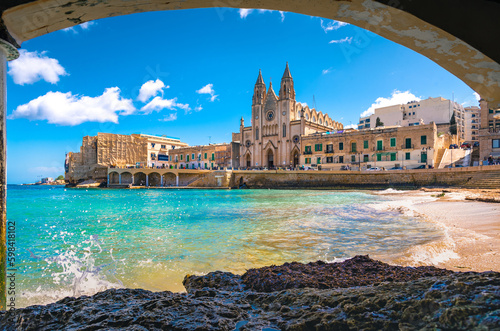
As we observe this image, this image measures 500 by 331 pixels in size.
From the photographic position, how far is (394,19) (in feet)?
6.53

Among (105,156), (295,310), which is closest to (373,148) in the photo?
(295,310)

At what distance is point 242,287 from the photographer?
3.18 meters

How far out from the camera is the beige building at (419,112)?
54312mm

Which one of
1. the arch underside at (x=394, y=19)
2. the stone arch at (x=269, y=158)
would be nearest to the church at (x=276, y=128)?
the stone arch at (x=269, y=158)

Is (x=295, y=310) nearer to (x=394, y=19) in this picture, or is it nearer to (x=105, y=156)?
(x=394, y=19)

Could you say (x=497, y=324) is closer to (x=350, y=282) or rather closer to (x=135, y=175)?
(x=350, y=282)

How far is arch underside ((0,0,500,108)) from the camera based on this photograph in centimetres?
186

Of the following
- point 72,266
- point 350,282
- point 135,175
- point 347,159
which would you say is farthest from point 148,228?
point 135,175

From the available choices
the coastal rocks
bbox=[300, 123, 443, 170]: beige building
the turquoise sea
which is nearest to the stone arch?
bbox=[300, 123, 443, 170]: beige building

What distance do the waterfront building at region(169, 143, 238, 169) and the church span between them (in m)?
3.40

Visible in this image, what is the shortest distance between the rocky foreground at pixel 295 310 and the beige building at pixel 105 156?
6099cm

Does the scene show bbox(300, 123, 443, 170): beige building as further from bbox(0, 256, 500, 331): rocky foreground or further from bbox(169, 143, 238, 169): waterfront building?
bbox(0, 256, 500, 331): rocky foreground

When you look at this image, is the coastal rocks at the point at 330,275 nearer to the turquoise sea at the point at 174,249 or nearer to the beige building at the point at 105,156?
the turquoise sea at the point at 174,249

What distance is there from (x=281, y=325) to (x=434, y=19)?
7.42 ft
